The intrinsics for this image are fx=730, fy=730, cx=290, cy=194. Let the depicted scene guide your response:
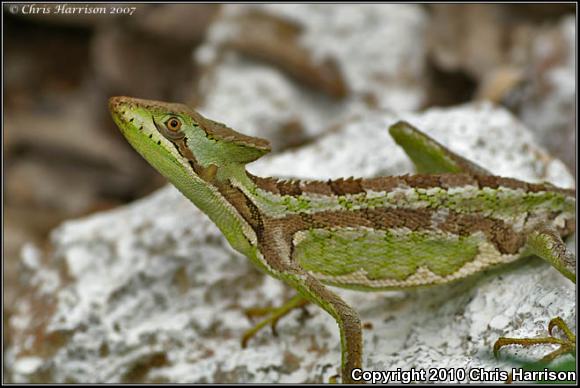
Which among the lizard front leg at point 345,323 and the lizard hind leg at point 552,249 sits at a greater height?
the lizard hind leg at point 552,249

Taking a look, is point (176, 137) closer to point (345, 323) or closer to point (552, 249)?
point (345, 323)

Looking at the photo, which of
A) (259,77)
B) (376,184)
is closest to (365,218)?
(376,184)

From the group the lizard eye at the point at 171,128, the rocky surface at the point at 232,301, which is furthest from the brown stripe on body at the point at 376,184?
the rocky surface at the point at 232,301

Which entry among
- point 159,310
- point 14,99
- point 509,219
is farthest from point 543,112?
point 14,99

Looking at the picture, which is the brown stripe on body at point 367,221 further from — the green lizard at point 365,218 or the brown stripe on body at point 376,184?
the brown stripe on body at point 376,184

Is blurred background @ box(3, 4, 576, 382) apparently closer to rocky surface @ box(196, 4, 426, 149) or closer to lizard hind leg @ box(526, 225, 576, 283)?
rocky surface @ box(196, 4, 426, 149)

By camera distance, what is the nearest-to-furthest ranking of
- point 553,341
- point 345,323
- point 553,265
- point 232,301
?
point 553,341 → point 345,323 → point 553,265 → point 232,301

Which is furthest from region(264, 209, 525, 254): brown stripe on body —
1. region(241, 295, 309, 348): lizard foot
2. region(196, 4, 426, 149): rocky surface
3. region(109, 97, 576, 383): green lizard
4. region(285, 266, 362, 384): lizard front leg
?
region(196, 4, 426, 149): rocky surface
